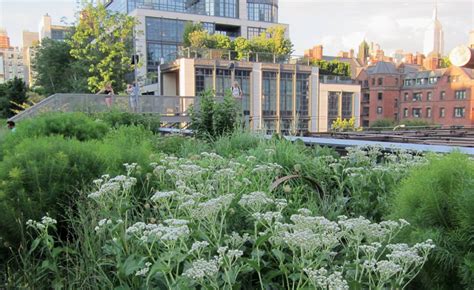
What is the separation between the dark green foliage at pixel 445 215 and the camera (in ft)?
6.16

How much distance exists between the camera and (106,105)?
1515 centimetres

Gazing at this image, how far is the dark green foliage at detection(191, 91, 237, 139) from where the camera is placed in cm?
867

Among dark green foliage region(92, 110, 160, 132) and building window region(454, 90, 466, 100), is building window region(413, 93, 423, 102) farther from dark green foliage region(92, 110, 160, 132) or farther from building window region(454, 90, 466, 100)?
dark green foliage region(92, 110, 160, 132)

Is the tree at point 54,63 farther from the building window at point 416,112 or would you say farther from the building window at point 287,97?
the building window at point 416,112

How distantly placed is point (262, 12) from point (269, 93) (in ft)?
68.0

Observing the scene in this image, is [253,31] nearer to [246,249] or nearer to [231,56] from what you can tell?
[231,56]

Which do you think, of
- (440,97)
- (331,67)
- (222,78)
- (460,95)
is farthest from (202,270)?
(440,97)

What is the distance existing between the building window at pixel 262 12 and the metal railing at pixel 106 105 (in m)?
43.6

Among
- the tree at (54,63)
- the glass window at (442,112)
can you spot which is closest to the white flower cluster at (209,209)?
the tree at (54,63)

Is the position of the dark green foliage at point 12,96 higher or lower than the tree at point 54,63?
lower

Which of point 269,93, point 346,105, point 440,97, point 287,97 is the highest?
point 440,97

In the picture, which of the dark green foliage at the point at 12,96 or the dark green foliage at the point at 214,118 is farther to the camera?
the dark green foliage at the point at 12,96

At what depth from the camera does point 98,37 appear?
2638 centimetres

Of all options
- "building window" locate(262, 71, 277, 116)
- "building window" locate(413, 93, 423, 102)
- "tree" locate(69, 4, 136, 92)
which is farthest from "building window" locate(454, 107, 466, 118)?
"tree" locate(69, 4, 136, 92)
